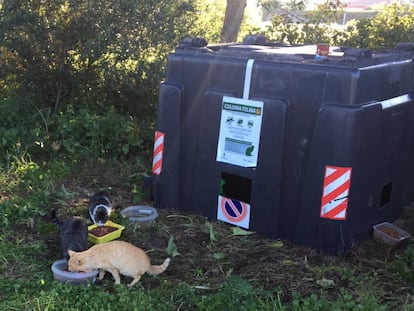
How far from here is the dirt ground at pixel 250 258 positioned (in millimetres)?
3982

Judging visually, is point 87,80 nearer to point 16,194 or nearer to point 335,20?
point 16,194

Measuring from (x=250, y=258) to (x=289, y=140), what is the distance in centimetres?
103

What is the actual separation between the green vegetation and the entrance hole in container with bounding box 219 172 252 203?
319 mm

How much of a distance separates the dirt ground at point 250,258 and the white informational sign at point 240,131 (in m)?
0.67

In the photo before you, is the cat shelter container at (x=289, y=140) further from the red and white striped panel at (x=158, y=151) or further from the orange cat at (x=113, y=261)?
the orange cat at (x=113, y=261)

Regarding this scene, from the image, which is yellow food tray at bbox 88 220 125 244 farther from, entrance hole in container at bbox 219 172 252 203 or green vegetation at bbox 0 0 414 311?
entrance hole in container at bbox 219 172 252 203

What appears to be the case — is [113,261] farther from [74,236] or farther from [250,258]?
[250,258]

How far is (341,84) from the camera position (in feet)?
13.8

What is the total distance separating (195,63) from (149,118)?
275 centimetres

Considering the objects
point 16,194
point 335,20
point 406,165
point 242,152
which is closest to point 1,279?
point 16,194

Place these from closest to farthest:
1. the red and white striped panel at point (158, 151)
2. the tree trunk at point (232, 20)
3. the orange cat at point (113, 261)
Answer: the orange cat at point (113, 261)
the red and white striped panel at point (158, 151)
the tree trunk at point (232, 20)

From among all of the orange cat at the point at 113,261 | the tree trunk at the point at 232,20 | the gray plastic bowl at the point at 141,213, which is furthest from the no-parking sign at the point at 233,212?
the tree trunk at the point at 232,20

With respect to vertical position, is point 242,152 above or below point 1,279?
above

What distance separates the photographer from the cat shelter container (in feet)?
14.1
